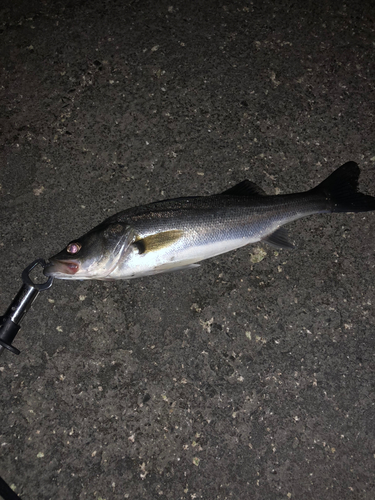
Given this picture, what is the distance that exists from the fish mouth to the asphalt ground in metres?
0.49

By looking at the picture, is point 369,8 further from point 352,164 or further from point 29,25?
point 29,25

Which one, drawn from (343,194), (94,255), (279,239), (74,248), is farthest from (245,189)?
(74,248)

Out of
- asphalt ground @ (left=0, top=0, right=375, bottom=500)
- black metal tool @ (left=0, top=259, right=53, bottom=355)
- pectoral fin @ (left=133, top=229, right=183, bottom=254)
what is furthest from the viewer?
asphalt ground @ (left=0, top=0, right=375, bottom=500)

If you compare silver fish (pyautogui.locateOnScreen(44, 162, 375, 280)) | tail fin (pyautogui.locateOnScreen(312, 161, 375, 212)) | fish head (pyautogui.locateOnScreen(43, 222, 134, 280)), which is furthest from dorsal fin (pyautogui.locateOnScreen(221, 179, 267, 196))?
fish head (pyautogui.locateOnScreen(43, 222, 134, 280))

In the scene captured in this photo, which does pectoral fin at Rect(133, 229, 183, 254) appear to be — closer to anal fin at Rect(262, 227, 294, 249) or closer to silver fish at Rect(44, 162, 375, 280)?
silver fish at Rect(44, 162, 375, 280)

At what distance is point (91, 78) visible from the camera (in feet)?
11.1

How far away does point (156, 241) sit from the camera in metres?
2.61

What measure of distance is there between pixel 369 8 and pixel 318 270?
2.96 metres

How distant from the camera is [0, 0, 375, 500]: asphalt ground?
279 centimetres

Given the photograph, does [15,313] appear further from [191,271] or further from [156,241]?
[191,271]

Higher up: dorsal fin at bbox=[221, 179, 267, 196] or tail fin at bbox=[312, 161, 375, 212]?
dorsal fin at bbox=[221, 179, 267, 196]

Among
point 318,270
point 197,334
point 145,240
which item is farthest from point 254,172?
point 197,334

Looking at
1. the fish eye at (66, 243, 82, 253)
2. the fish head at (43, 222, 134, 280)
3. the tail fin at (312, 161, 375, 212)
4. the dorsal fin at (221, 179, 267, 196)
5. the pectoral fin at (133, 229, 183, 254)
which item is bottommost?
the tail fin at (312, 161, 375, 212)

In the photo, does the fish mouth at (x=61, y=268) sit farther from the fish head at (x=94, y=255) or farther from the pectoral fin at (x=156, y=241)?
the pectoral fin at (x=156, y=241)
